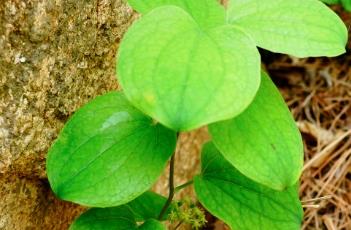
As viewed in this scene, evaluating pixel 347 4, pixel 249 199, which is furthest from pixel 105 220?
pixel 347 4

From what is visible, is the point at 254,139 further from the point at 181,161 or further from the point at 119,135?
the point at 181,161

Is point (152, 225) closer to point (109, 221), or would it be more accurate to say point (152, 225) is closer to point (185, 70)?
point (109, 221)

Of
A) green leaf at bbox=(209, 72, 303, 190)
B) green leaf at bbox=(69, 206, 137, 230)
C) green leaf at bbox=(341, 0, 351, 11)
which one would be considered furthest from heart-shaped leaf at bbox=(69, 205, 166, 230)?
green leaf at bbox=(341, 0, 351, 11)

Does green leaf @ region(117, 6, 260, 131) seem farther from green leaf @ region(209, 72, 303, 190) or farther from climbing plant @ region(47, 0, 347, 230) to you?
green leaf @ region(209, 72, 303, 190)

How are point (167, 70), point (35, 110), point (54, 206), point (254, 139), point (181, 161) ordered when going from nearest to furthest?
point (167, 70)
point (254, 139)
point (35, 110)
point (54, 206)
point (181, 161)

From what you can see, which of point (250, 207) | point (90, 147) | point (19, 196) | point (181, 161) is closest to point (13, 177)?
point (19, 196)

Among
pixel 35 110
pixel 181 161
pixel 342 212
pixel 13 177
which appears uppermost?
pixel 35 110

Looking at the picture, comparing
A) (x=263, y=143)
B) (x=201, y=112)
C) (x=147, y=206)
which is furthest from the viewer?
(x=147, y=206)
